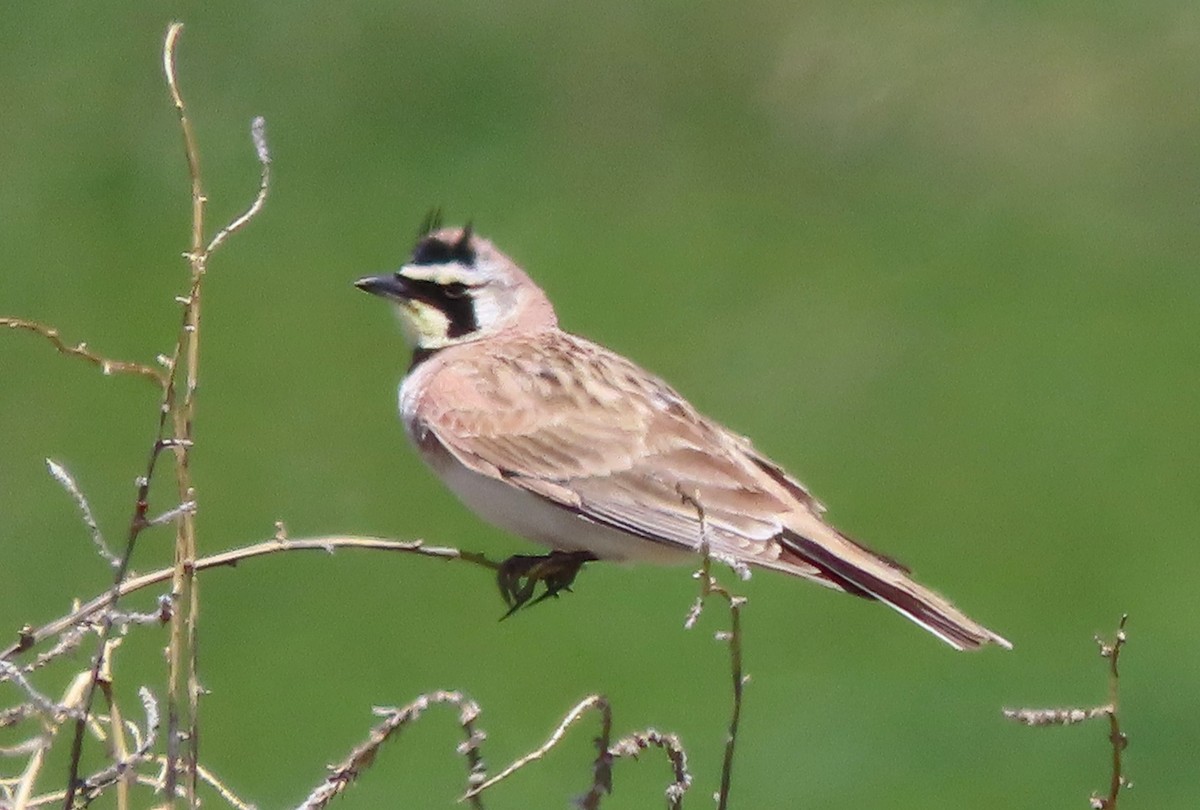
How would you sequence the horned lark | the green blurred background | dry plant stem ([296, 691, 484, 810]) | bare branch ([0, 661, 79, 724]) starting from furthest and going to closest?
the green blurred background, the horned lark, dry plant stem ([296, 691, 484, 810]), bare branch ([0, 661, 79, 724])

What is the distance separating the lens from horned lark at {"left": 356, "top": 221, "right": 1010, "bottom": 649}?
15.9ft

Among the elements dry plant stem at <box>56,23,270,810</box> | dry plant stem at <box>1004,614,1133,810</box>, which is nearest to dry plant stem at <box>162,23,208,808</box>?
dry plant stem at <box>56,23,270,810</box>

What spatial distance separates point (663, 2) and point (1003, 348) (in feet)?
12.8

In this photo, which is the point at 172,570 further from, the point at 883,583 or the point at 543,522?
the point at 543,522

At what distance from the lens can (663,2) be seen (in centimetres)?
1634

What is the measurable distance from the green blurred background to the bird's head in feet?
13.2

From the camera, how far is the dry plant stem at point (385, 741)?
2955 mm

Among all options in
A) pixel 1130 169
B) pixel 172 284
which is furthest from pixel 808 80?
pixel 172 284

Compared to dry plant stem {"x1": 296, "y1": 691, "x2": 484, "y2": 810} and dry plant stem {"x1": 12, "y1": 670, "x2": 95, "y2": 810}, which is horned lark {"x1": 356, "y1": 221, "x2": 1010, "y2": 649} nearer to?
dry plant stem {"x1": 296, "y1": 691, "x2": 484, "y2": 810}

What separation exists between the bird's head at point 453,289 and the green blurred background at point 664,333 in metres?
4.02

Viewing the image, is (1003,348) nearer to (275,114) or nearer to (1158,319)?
(1158,319)

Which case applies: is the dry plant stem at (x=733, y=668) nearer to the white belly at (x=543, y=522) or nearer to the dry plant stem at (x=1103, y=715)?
the dry plant stem at (x=1103, y=715)

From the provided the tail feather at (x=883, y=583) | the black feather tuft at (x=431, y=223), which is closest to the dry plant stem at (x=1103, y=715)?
the tail feather at (x=883, y=583)

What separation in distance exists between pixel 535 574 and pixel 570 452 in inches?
15.2
